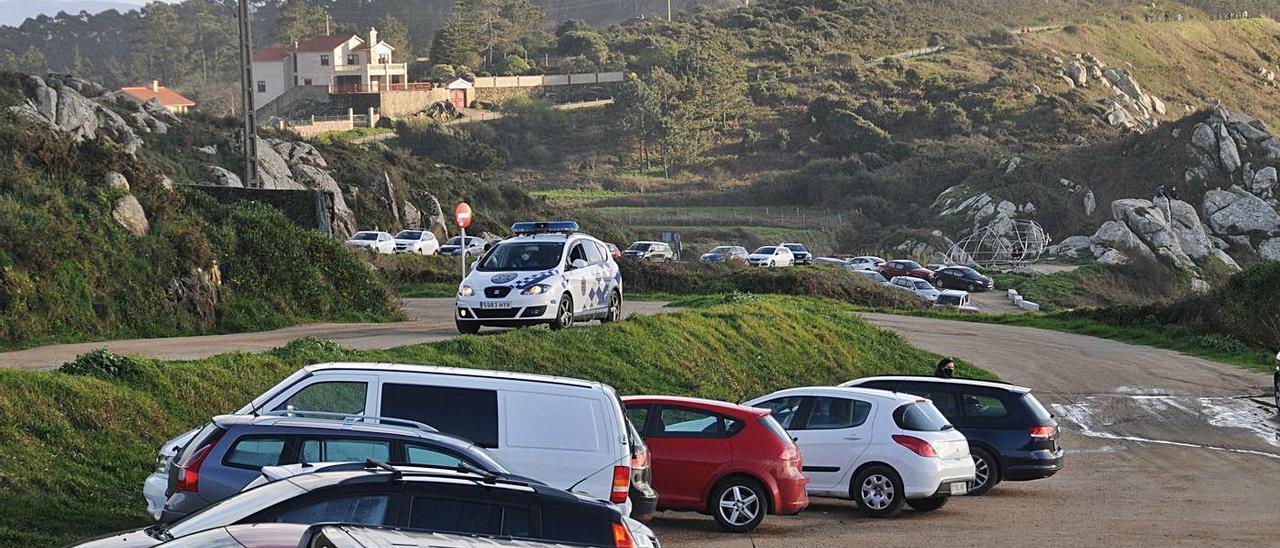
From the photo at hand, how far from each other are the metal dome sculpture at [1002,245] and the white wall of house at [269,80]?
228ft

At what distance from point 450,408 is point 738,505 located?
164 inches

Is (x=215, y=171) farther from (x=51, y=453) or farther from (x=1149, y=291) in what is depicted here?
(x=1149, y=291)

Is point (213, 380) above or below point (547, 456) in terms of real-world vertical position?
below

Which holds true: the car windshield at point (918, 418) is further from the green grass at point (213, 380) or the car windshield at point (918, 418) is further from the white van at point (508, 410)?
the green grass at point (213, 380)

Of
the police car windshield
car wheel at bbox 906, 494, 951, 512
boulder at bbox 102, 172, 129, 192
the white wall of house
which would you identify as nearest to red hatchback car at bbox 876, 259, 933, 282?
the police car windshield

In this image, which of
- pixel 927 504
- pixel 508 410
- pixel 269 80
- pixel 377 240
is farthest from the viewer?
pixel 269 80

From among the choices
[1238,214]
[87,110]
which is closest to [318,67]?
[1238,214]

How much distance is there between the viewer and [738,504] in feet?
49.9

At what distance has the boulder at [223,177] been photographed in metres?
52.2

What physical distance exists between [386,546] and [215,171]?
48.7 m

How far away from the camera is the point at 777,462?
15188 mm

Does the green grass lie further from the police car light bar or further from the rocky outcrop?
the rocky outcrop

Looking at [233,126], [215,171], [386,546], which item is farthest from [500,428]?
[233,126]

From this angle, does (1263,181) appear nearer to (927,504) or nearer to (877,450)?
(927,504)
